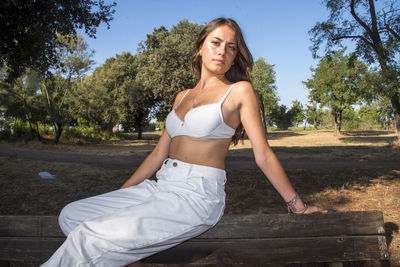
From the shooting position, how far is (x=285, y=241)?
6.16 feet

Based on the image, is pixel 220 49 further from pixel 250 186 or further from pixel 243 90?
pixel 250 186

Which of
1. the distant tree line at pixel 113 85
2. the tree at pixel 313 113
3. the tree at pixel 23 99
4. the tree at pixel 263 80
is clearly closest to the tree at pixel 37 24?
the distant tree line at pixel 113 85

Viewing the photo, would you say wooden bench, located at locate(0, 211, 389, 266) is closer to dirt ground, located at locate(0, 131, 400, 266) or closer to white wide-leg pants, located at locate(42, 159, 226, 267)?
white wide-leg pants, located at locate(42, 159, 226, 267)

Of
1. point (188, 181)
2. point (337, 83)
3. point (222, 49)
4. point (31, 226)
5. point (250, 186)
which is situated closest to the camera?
point (188, 181)

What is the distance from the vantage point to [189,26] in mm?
27812

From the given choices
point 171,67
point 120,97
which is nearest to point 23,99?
point 171,67

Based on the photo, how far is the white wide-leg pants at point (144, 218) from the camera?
153cm

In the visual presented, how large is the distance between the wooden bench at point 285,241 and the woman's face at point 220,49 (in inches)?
43.5

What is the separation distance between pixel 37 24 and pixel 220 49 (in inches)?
290

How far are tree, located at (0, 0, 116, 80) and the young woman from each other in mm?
6365

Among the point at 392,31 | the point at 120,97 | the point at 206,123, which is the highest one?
the point at 392,31

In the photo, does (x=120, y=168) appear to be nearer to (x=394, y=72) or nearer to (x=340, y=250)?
(x=340, y=250)

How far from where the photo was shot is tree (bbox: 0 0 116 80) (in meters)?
7.57

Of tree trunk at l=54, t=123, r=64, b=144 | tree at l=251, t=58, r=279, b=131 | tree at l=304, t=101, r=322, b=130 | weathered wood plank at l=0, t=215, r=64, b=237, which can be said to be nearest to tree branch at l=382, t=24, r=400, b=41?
weathered wood plank at l=0, t=215, r=64, b=237
